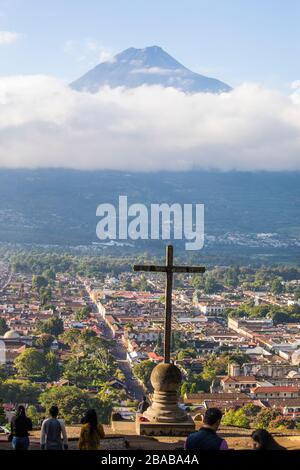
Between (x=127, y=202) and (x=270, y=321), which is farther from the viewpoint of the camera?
(x=127, y=202)

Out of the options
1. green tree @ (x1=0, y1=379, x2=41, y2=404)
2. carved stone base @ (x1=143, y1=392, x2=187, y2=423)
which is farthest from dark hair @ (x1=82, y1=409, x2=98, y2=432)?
green tree @ (x1=0, y1=379, x2=41, y2=404)

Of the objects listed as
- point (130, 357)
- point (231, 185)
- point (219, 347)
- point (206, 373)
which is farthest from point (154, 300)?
point (231, 185)

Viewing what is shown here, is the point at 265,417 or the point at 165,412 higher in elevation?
the point at 165,412

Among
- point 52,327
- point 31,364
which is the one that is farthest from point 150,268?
point 52,327

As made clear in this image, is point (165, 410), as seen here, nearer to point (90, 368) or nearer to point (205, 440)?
point (205, 440)

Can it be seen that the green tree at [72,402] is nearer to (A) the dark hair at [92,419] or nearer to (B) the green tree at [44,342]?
(B) the green tree at [44,342]

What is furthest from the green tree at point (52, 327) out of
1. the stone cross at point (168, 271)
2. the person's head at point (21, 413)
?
the person's head at point (21, 413)

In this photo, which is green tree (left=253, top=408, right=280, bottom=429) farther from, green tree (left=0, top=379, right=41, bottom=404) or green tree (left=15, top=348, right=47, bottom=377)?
green tree (left=15, top=348, right=47, bottom=377)
